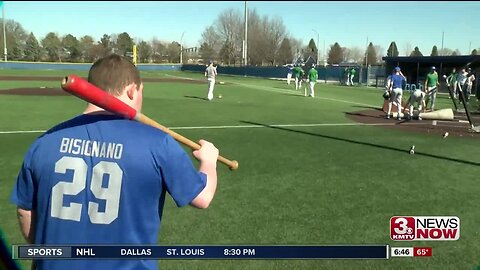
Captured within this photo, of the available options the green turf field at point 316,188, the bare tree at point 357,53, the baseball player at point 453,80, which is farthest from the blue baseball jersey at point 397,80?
the bare tree at point 357,53

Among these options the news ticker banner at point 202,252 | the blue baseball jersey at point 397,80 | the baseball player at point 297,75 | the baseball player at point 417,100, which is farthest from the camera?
the baseball player at point 297,75

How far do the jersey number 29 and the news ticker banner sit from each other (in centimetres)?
14

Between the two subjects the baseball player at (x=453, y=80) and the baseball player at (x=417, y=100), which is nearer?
the baseball player at (x=453, y=80)

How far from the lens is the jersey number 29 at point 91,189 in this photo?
4.79 feet

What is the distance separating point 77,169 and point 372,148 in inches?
283

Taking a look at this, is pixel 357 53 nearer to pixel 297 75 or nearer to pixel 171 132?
pixel 171 132

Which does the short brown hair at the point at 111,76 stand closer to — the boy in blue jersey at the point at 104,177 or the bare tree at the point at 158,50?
the boy in blue jersey at the point at 104,177

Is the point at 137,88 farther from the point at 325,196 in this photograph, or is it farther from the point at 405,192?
the point at 405,192

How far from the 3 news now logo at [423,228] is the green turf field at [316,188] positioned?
9cm

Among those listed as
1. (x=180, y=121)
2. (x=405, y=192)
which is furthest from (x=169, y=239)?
(x=180, y=121)

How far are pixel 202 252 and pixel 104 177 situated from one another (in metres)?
0.71

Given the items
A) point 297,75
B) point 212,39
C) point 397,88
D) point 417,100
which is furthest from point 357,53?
point 297,75

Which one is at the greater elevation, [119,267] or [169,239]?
[119,267]

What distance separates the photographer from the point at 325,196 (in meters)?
4.86
